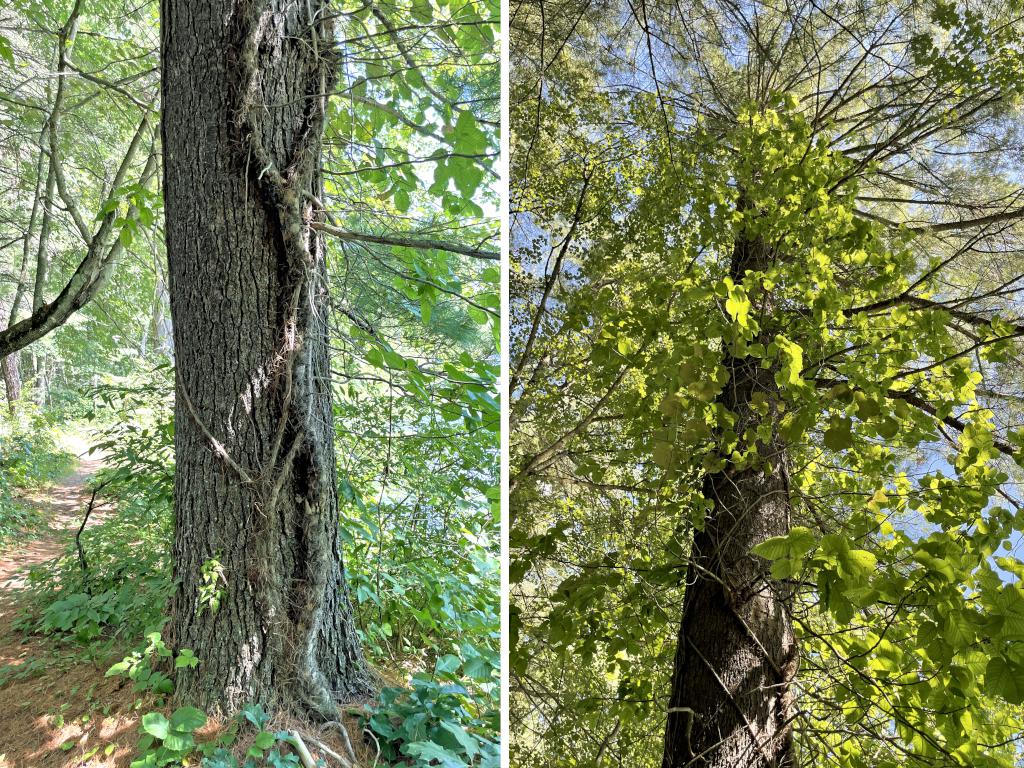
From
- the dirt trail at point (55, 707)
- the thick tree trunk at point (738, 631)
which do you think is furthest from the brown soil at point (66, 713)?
the thick tree trunk at point (738, 631)

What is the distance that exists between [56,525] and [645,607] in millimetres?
1622

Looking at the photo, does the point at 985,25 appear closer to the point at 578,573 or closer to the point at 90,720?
the point at 578,573

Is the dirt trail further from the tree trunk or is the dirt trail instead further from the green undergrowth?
the tree trunk

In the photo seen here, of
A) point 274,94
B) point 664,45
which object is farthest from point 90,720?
point 664,45

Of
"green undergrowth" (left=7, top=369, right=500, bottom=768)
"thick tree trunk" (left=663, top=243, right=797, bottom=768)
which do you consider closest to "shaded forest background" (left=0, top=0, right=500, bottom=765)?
"green undergrowth" (left=7, top=369, right=500, bottom=768)

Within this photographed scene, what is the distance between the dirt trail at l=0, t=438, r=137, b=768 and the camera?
105 centimetres

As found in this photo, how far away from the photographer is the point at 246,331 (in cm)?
106

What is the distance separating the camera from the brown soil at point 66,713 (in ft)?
3.44

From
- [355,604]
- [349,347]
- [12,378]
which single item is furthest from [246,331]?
[12,378]

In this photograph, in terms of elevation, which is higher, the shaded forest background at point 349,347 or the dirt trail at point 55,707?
the shaded forest background at point 349,347

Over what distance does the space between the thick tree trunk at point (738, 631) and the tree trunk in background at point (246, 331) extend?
0.68 meters

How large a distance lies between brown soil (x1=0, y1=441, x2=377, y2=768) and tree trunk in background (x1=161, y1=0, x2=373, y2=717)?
0.31 feet

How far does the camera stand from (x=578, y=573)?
1.03m

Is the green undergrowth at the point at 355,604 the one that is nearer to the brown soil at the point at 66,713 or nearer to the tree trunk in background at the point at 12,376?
the brown soil at the point at 66,713
